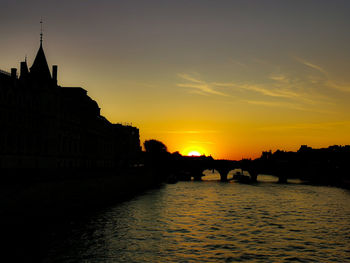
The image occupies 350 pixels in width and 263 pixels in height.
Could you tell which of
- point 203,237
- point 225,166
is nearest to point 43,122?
point 203,237

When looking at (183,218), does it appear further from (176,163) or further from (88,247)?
(176,163)

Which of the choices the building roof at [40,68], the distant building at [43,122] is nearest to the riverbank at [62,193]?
the distant building at [43,122]

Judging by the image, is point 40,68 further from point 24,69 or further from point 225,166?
point 225,166

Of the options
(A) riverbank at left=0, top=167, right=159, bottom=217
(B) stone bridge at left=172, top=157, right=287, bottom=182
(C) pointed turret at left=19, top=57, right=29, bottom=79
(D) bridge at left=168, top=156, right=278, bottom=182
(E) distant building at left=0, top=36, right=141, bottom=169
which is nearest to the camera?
(A) riverbank at left=0, top=167, right=159, bottom=217

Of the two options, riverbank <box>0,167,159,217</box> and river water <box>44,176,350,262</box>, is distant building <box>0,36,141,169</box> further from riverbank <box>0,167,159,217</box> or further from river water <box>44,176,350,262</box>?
river water <box>44,176,350,262</box>

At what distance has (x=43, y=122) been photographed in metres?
65.4

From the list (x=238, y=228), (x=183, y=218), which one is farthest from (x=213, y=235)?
(x=183, y=218)

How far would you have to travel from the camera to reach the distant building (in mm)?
55531

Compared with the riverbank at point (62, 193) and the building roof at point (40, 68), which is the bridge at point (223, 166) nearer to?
the riverbank at point (62, 193)

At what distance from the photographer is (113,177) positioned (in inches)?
2830

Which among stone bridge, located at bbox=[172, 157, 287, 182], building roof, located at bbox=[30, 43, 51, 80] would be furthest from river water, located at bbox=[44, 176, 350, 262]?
stone bridge, located at bbox=[172, 157, 287, 182]

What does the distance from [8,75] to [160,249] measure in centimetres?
3700

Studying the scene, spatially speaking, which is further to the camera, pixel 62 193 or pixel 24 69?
pixel 24 69

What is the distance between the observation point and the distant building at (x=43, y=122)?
55531mm
